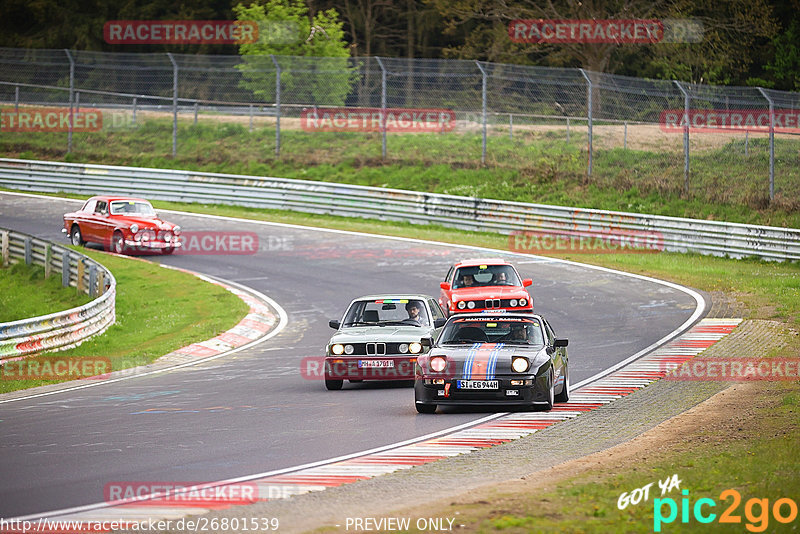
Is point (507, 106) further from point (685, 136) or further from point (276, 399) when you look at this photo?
point (276, 399)

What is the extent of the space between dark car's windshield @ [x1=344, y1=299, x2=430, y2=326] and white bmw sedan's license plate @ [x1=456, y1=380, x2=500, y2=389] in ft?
10.9

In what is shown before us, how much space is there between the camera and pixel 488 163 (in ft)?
120

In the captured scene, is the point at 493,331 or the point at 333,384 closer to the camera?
the point at 493,331

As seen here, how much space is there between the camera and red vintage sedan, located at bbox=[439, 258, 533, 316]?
62.7 feet

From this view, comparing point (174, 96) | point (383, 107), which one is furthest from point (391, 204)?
point (174, 96)

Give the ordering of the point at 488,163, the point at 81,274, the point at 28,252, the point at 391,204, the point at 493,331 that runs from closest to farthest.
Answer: the point at 493,331, the point at 81,274, the point at 28,252, the point at 391,204, the point at 488,163

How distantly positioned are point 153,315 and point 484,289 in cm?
721

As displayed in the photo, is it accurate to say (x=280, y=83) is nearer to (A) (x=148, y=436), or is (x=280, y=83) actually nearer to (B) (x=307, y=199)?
(B) (x=307, y=199)

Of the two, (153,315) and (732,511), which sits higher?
(732,511)

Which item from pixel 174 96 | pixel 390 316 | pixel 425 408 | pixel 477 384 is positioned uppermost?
pixel 174 96

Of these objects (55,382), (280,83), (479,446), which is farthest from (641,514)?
(280,83)

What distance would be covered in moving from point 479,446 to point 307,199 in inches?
977

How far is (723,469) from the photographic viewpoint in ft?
29.2

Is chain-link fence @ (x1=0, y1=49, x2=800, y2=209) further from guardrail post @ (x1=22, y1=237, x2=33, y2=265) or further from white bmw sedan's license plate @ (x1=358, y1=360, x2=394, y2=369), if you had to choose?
white bmw sedan's license plate @ (x1=358, y1=360, x2=394, y2=369)
